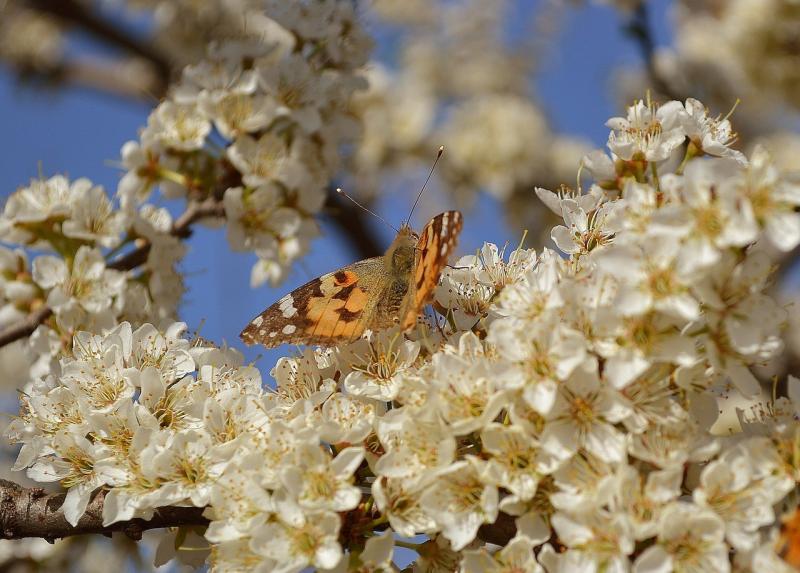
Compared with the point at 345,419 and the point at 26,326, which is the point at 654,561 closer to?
the point at 345,419

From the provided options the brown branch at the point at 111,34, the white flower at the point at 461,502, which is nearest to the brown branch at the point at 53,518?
the white flower at the point at 461,502

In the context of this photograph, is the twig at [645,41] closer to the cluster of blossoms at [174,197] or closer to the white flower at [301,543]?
the cluster of blossoms at [174,197]

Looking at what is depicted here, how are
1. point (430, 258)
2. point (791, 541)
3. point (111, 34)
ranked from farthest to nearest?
1. point (111, 34)
2. point (430, 258)
3. point (791, 541)

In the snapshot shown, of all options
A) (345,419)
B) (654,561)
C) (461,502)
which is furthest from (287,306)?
(654,561)

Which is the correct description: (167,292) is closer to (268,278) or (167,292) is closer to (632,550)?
(268,278)

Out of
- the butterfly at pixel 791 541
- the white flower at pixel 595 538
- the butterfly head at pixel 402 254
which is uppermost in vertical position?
the butterfly head at pixel 402 254

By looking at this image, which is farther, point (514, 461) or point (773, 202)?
point (514, 461)
